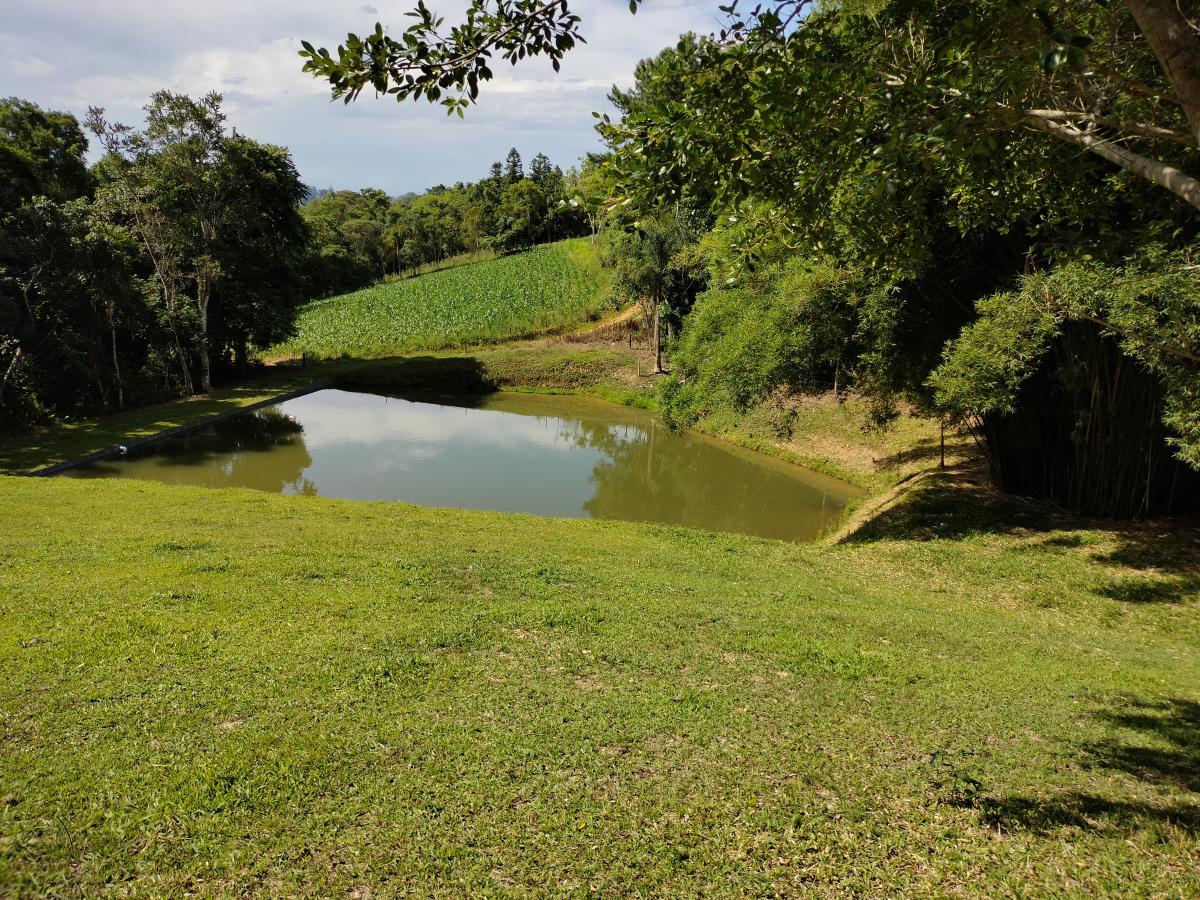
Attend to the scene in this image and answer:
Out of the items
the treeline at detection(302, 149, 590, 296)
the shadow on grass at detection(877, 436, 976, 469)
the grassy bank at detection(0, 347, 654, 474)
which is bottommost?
the shadow on grass at detection(877, 436, 976, 469)

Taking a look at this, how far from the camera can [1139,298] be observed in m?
8.04

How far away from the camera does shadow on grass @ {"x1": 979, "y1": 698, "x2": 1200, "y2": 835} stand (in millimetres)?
3539

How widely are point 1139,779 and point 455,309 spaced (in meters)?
46.7

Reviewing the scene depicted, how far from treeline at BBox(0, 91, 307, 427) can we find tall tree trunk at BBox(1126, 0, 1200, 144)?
21.4 meters

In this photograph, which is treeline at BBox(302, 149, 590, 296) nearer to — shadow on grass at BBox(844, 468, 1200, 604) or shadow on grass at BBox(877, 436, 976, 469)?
shadow on grass at BBox(877, 436, 976, 469)

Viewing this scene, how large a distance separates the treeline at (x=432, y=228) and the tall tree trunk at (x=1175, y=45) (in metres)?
65.4

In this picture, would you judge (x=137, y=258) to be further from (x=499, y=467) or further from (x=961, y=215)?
(x=961, y=215)

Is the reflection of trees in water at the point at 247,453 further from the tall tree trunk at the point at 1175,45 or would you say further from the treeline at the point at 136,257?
the tall tree trunk at the point at 1175,45

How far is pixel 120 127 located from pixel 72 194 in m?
4.30

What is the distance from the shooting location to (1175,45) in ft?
9.41

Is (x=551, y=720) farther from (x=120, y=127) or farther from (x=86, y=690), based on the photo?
(x=120, y=127)

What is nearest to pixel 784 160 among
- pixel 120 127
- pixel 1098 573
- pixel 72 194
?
pixel 1098 573

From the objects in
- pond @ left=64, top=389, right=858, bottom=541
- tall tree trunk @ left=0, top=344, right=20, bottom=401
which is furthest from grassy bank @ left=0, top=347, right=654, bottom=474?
tall tree trunk @ left=0, top=344, right=20, bottom=401

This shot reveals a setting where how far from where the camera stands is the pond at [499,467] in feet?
53.7
